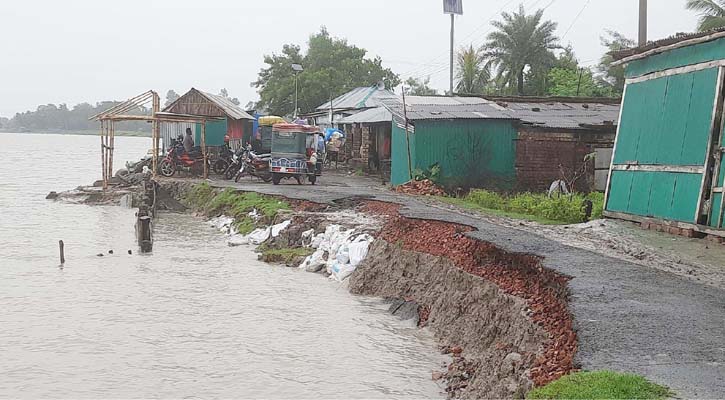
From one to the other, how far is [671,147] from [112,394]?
9.32m

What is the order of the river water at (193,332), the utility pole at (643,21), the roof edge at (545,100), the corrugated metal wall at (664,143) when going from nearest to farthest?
the river water at (193,332), the corrugated metal wall at (664,143), the utility pole at (643,21), the roof edge at (545,100)

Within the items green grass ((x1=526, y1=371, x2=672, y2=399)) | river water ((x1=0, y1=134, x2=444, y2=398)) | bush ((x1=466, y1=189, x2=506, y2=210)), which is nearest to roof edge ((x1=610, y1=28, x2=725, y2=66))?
bush ((x1=466, y1=189, x2=506, y2=210))

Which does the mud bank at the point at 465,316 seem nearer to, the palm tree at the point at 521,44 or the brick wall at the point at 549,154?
the brick wall at the point at 549,154

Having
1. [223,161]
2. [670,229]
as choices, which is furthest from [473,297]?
[223,161]

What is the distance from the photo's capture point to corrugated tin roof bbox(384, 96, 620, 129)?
21.8 metres

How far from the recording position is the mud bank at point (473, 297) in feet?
21.7

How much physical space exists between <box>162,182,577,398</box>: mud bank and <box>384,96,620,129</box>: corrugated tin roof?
21.2 feet

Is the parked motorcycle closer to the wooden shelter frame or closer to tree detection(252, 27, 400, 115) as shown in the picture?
the wooden shelter frame

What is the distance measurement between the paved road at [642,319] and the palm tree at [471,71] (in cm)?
3089

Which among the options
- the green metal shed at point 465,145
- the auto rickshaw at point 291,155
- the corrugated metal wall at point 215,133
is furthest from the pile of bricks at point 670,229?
the corrugated metal wall at point 215,133

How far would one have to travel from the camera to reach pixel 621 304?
24.9 feet

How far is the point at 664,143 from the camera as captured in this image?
42.0 feet

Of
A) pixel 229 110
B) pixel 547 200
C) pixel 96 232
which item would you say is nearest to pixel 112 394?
pixel 547 200

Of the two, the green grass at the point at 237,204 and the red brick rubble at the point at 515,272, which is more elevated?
the red brick rubble at the point at 515,272
